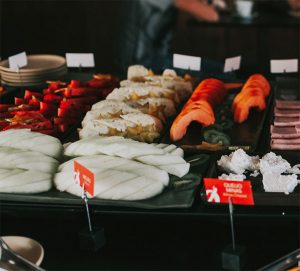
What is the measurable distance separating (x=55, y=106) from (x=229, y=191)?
1387 mm

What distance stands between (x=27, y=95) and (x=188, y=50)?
3.50 meters

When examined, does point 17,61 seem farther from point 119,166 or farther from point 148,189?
point 148,189

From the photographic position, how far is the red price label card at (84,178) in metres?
1.70

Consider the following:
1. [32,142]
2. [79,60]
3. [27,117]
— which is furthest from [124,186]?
[79,60]

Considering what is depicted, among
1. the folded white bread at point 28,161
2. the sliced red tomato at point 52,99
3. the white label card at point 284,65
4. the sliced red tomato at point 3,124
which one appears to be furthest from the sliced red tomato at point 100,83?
the folded white bread at point 28,161

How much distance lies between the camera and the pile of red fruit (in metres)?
2.52

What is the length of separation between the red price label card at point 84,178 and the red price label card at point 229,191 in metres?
0.35

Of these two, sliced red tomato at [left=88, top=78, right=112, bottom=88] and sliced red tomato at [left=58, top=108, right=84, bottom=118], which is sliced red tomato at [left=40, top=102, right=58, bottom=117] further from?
sliced red tomato at [left=88, top=78, right=112, bottom=88]

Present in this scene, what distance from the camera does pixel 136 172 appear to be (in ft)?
6.15

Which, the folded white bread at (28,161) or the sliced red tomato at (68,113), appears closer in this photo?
the folded white bread at (28,161)

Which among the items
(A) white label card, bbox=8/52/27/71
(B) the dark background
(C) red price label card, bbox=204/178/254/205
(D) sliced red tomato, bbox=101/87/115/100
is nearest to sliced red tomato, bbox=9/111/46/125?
(D) sliced red tomato, bbox=101/87/115/100

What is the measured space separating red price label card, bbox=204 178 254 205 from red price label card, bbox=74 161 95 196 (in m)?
0.35

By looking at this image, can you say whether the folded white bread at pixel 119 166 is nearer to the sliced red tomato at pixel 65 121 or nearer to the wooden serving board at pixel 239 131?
the wooden serving board at pixel 239 131

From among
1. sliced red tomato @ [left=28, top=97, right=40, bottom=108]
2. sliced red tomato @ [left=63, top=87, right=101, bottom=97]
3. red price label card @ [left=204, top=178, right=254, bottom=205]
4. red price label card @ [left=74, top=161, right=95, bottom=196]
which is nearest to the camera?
red price label card @ [left=204, top=178, right=254, bottom=205]
